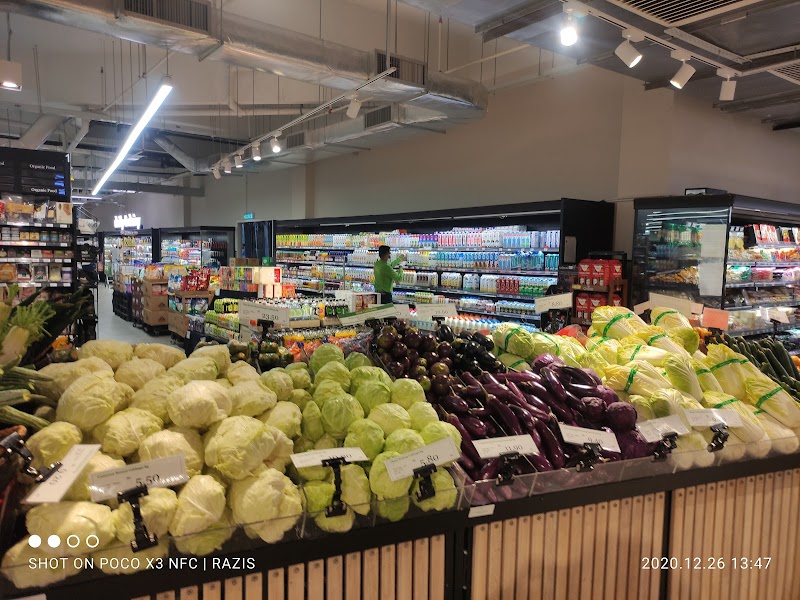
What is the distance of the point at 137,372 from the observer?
2.01m

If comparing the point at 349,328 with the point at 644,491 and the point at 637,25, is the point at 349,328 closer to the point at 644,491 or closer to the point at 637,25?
the point at 644,491

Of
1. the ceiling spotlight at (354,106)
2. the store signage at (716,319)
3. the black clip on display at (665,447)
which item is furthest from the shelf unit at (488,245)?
the black clip on display at (665,447)

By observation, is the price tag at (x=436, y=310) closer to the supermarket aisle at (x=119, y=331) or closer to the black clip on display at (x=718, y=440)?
the black clip on display at (x=718, y=440)

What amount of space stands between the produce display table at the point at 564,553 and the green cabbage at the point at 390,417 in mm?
313

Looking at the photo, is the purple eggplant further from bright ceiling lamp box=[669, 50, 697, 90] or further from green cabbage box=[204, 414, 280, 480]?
bright ceiling lamp box=[669, 50, 697, 90]

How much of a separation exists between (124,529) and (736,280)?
21.4 feet

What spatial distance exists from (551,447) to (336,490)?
87cm

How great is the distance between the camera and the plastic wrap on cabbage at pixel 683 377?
257cm

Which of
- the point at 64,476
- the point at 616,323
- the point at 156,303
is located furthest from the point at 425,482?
the point at 156,303

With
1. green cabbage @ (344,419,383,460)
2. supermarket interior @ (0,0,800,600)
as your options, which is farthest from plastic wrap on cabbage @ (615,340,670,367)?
green cabbage @ (344,419,383,460)

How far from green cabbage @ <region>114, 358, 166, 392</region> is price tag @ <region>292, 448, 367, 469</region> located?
0.69 metres

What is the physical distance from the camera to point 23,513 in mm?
1486

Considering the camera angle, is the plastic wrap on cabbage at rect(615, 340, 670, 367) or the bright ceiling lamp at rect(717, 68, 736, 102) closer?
the plastic wrap on cabbage at rect(615, 340, 670, 367)

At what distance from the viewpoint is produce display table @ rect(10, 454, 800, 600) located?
165 cm
